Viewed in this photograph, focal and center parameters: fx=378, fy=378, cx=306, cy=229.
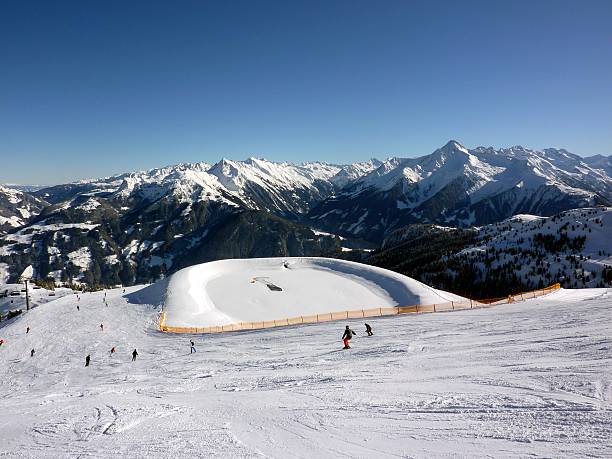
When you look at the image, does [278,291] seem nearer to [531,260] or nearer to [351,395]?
[351,395]

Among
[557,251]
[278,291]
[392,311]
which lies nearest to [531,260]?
[557,251]

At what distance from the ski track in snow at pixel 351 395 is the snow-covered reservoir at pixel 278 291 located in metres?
19.9

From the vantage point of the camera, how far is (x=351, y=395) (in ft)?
53.6

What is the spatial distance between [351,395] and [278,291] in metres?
49.4

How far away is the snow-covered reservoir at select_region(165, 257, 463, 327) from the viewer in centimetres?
5459

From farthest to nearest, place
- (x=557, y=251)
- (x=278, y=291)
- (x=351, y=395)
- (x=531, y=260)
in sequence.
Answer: (x=557, y=251) < (x=531, y=260) < (x=278, y=291) < (x=351, y=395)

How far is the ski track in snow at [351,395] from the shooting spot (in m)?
11.4

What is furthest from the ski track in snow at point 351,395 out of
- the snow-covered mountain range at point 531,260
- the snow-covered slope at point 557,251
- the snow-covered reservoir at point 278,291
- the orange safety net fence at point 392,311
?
the snow-covered slope at point 557,251

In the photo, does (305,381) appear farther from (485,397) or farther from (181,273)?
(181,273)

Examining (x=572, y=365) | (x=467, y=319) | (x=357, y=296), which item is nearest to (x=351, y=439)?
(x=572, y=365)

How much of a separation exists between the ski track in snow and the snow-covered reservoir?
19857 mm

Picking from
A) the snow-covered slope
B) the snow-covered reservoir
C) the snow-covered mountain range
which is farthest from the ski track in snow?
the snow-covered slope

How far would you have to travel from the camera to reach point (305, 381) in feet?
64.1

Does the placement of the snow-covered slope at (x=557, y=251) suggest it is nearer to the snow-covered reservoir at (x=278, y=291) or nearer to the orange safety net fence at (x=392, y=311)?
the snow-covered reservoir at (x=278, y=291)
